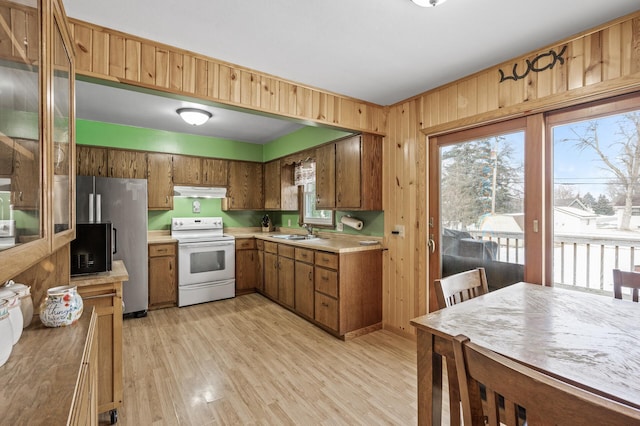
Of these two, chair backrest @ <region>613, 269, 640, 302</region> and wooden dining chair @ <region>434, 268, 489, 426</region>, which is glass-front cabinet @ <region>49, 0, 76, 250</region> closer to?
wooden dining chair @ <region>434, 268, 489, 426</region>

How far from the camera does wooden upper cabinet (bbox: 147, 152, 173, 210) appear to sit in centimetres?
429

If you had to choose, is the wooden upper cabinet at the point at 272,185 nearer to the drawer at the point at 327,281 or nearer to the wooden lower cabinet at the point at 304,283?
the wooden lower cabinet at the point at 304,283

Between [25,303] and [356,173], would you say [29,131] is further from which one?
[356,173]

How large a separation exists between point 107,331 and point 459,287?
216 cm

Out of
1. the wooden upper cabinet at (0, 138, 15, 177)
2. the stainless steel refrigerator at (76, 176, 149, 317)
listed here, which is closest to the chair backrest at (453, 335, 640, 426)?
the wooden upper cabinet at (0, 138, 15, 177)

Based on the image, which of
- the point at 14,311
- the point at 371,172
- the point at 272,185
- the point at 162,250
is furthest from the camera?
the point at 272,185

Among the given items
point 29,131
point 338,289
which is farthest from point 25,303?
point 338,289

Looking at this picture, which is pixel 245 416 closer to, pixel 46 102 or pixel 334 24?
pixel 46 102

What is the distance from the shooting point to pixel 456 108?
8.77 ft

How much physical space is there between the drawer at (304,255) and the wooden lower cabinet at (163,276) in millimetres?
1806

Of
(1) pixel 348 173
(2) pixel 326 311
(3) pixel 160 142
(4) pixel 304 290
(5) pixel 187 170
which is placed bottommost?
(2) pixel 326 311

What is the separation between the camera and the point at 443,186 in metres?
2.92

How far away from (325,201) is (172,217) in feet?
8.38

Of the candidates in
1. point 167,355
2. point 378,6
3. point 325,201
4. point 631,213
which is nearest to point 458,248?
point 631,213
